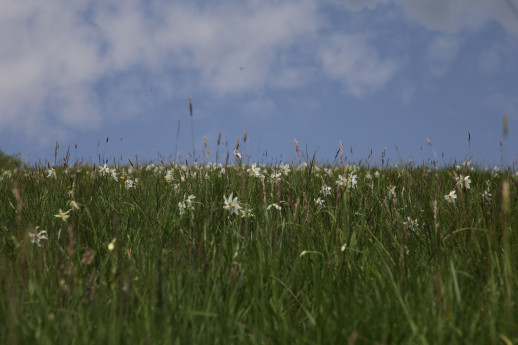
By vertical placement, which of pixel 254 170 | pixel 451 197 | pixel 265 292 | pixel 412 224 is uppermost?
pixel 254 170

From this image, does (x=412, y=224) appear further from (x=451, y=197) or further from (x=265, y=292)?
(x=265, y=292)

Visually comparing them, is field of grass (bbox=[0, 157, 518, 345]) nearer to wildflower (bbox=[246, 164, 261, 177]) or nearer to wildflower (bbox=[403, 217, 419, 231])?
wildflower (bbox=[403, 217, 419, 231])

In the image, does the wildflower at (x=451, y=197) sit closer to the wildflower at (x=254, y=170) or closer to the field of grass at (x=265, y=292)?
the field of grass at (x=265, y=292)

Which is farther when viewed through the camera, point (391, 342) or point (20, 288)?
point (20, 288)

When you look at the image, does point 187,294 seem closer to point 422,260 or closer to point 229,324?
point 229,324

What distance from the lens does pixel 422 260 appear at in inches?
113

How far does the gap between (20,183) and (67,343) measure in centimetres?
492

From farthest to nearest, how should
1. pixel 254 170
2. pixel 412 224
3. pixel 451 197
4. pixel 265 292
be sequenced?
pixel 254 170 < pixel 451 197 < pixel 412 224 < pixel 265 292

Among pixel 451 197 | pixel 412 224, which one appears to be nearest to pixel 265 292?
pixel 412 224

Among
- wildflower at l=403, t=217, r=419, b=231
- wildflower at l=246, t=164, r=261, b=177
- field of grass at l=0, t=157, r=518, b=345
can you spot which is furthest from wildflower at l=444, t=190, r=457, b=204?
wildflower at l=246, t=164, r=261, b=177

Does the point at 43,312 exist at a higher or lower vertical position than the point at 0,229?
lower

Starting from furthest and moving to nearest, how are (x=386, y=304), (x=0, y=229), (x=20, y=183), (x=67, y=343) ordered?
(x=20, y=183) → (x=0, y=229) → (x=386, y=304) → (x=67, y=343)

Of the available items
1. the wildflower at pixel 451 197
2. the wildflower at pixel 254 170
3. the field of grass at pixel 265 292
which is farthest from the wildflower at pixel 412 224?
the wildflower at pixel 254 170

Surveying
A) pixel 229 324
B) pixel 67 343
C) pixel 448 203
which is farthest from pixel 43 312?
pixel 448 203
